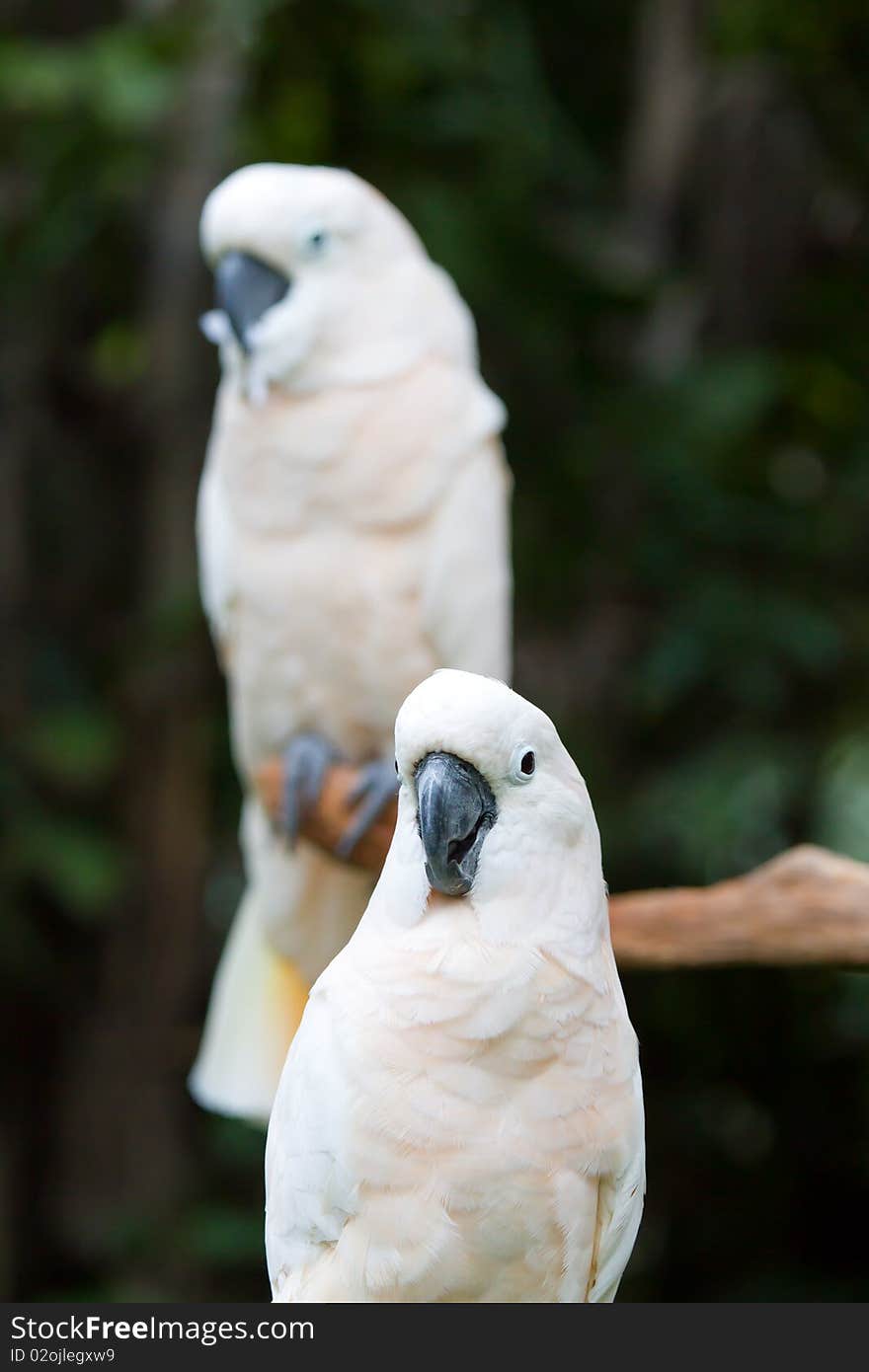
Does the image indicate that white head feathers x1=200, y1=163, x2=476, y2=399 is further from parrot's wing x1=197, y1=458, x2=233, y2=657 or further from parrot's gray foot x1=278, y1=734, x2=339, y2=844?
parrot's gray foot x1=278, y1=734, x2=339, y2=844

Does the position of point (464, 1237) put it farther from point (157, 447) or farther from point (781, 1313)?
point (157, 447)

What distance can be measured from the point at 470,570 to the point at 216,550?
1.20ft

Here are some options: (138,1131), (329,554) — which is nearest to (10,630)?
(138,1131)

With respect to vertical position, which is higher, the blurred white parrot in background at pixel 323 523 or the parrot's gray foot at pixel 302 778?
the blurred white parrot in background at pixel 323 523

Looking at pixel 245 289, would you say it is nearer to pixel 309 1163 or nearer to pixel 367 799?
pixel 367 799

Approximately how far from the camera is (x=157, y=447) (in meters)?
3.27

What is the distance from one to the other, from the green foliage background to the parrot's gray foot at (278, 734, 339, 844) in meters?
0.89

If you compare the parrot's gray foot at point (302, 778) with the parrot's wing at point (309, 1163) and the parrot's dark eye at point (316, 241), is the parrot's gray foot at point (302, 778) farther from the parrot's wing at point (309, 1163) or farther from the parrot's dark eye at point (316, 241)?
Answer: the parrot's wing at point (309, 1163)

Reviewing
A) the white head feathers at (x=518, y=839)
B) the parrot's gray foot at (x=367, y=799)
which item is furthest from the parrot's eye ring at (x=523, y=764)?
the parrot's gray foot at (x=367, y=799)

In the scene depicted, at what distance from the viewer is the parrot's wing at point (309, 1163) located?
1.08 meters

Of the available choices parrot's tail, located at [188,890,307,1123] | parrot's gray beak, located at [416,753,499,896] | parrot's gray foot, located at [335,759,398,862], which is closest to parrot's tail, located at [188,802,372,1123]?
parrot's tail, located at [188,890,307,1123]

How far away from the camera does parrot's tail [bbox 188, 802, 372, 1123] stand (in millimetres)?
2084

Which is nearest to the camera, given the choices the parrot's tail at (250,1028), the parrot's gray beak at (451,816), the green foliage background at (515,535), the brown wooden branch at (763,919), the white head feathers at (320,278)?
the parrot's gray beak at (451,816)

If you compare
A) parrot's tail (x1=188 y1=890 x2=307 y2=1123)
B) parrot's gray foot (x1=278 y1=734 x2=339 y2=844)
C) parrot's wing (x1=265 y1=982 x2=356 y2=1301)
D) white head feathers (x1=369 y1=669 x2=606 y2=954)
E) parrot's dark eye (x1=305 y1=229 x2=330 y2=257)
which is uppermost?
parrot's dark eye (x1=305 y1=229 x2=330 y2=257)
